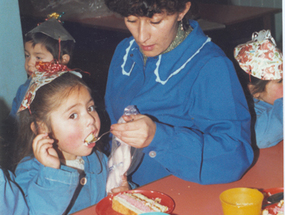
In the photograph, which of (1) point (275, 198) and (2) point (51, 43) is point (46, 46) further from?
(1) point (275, 198)

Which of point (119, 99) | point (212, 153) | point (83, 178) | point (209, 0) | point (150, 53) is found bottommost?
point (83, 178)

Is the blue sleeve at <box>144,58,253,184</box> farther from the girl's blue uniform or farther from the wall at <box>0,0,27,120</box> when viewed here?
Answer: the wall at <box>0,0,27,120</box>

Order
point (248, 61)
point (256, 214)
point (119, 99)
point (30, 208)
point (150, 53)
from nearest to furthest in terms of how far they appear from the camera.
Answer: point (256, 214) → point (30, 208) → point (150, 53) → point (119, 99) → point (248, 61)

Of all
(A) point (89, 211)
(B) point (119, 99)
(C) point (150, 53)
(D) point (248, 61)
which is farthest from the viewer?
(D) point (248, 61)

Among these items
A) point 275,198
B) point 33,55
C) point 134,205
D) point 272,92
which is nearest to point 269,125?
point 272,92

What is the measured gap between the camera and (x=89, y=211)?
0.99 meters

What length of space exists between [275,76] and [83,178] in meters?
1.00

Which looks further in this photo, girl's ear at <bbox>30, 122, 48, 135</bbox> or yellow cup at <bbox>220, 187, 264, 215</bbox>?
Answer: girl's ear at <bbox>30, 122, 48, 135</bbox>

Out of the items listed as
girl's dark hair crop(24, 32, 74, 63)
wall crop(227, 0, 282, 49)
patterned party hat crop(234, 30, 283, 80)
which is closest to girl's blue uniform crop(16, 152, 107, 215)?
girl's dark hair crop(24, 32, 74, 63)

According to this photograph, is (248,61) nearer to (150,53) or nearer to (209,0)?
(209,0)

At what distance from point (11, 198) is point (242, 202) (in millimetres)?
716

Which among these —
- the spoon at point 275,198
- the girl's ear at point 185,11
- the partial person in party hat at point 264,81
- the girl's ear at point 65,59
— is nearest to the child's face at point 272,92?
the partial person in party hat at point 264,81

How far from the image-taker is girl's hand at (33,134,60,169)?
1.12 m

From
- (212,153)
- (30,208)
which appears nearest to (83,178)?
(30,208)
